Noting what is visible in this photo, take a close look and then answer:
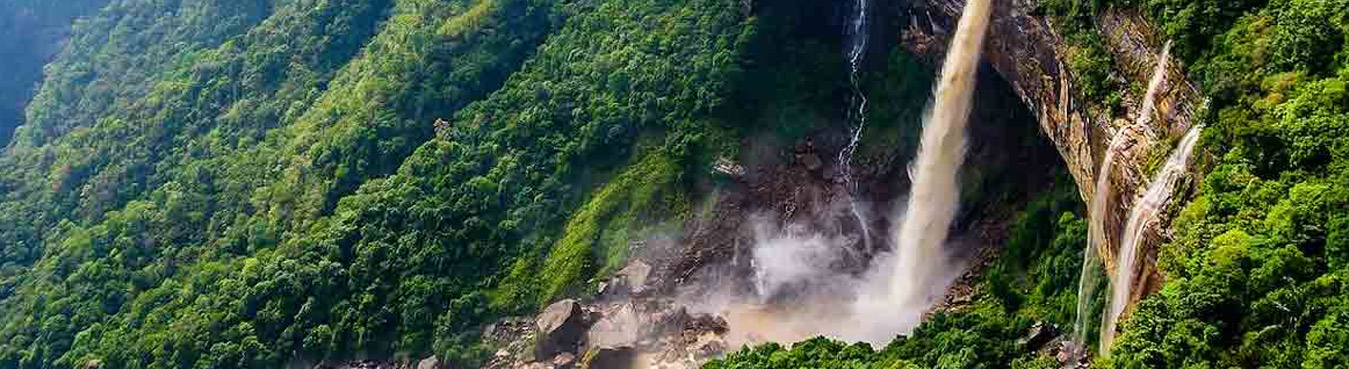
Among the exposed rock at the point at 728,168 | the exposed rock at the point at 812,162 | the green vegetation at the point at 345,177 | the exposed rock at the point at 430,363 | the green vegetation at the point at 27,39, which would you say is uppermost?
the green vegetation at the point at 27,39

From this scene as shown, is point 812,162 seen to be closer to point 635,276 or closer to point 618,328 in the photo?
point 635,276

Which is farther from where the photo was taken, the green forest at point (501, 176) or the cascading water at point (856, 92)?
the cascading water at point (856, 92)

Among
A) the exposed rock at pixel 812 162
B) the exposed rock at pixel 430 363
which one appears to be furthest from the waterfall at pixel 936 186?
the exposed rock at pixel 430 363

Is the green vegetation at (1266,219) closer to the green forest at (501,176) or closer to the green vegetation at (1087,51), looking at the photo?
the green forest at (501,176)

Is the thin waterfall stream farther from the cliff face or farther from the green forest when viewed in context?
the cliff face

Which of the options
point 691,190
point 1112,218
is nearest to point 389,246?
point 691,190

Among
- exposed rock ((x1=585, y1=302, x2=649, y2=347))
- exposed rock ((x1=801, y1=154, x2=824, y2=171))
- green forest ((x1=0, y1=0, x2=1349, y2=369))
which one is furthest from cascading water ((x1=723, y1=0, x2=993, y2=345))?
exposed rock ((x1=585, y1=302, x2=649, y2=347))
